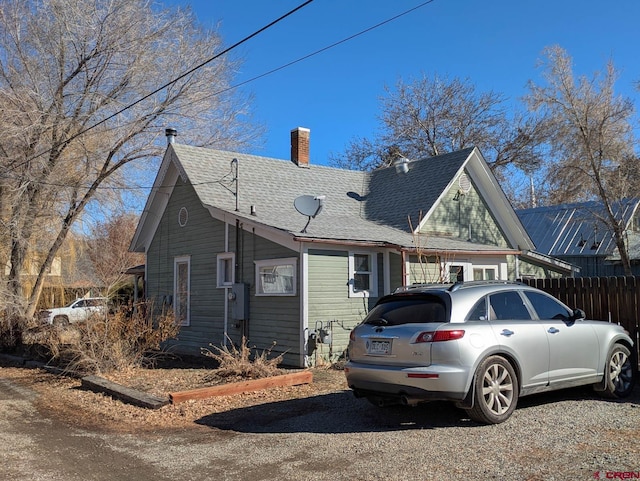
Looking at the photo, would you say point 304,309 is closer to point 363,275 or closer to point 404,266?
point 363,275

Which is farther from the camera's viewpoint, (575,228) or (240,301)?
(575,228)

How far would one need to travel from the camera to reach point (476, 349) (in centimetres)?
658

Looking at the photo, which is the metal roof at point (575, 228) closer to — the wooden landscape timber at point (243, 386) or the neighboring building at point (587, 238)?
the neighboring building at point (587, 238)

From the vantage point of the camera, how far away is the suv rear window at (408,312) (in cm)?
688

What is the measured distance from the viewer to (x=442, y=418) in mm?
7242

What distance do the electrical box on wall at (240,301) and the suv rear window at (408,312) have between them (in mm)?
6653

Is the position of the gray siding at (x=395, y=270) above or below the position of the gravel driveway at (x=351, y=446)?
above

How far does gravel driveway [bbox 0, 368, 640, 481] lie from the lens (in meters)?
5.36

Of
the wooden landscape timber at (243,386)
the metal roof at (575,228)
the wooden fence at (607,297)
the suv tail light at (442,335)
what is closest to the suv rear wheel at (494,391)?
the suv tail light at (442,335)

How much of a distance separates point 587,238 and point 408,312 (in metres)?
24.7

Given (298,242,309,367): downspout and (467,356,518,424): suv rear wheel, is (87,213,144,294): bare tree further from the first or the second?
(467,356,518,424): suv rear wheel

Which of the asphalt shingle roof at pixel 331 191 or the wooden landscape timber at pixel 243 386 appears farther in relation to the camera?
the asphalt shingle roof at pixel 331 191

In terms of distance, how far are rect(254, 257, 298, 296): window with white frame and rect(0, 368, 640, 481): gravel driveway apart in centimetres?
464

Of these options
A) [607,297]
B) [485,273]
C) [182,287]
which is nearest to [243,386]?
[607,297]
